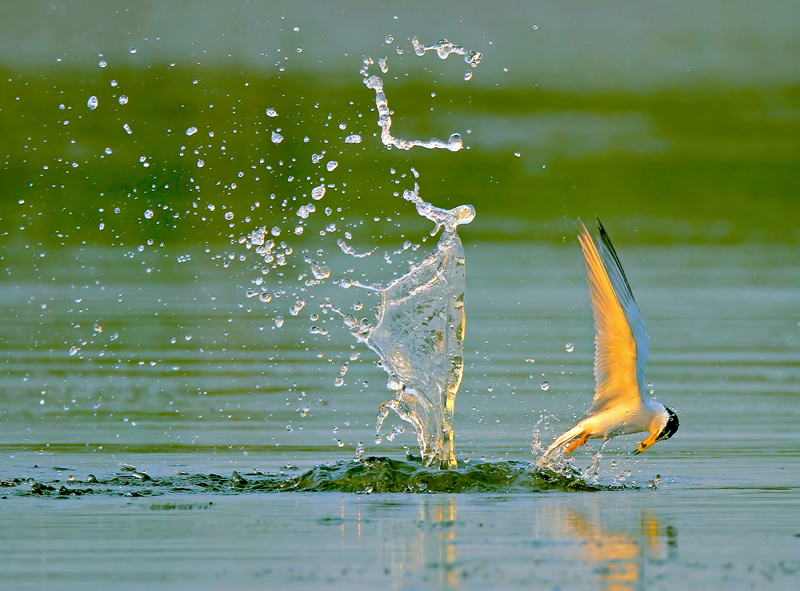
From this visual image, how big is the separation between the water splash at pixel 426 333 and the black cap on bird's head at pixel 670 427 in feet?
3.83

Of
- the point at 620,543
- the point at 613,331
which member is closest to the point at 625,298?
the point at 613,331

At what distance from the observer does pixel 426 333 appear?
10117 mm

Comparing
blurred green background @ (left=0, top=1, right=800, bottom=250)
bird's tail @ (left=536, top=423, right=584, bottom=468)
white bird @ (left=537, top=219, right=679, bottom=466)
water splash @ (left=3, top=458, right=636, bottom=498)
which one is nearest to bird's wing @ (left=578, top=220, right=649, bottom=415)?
white bird @ (left=537, top=219, right=679, bottom=466)

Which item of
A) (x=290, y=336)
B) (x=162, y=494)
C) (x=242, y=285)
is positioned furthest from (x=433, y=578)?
(x=242, y=285)

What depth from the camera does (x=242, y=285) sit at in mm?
21859

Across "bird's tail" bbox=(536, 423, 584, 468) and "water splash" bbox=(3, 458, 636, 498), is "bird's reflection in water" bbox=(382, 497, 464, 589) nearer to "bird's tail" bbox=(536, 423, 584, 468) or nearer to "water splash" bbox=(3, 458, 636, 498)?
"water splash" bbox=(3, 458, 636, 498)

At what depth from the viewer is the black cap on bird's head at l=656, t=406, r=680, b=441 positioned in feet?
32.1

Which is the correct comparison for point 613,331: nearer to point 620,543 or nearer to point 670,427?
point 670,427

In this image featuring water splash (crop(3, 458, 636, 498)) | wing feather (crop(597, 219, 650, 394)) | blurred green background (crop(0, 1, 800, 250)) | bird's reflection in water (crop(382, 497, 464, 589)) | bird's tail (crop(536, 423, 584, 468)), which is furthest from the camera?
blurred green background (crop(0, 1, 800, 250))

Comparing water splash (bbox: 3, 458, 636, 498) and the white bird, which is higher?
the white bird

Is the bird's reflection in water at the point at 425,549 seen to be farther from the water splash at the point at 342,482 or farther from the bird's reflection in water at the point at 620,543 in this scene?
the water splash at the point at 342,482

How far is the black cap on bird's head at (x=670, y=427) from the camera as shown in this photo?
9773 millimetres

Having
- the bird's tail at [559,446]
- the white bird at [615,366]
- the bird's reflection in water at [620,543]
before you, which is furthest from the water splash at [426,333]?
the bird's reflection in water at [620,543]

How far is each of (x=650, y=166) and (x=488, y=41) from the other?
543 cm
